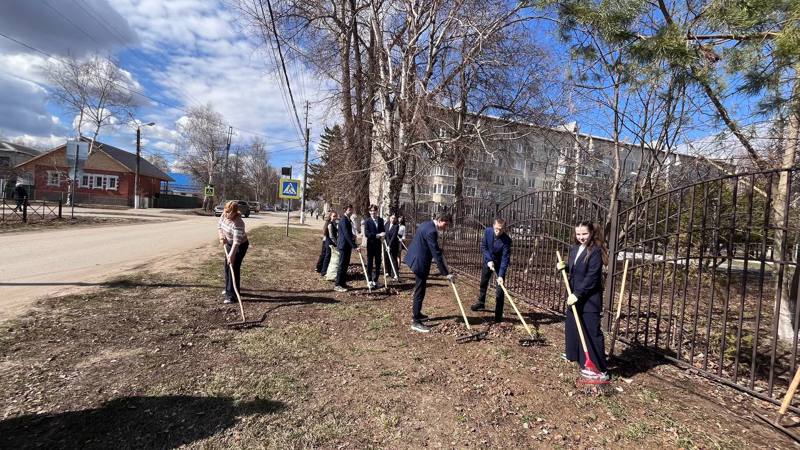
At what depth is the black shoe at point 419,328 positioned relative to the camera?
19.6 ft

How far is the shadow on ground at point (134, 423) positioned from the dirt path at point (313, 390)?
0.04 ft

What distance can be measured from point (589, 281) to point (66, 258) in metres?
11.5

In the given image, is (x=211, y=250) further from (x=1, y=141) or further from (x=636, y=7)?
(x=1, y=141)

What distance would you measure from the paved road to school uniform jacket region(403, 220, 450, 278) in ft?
18.2

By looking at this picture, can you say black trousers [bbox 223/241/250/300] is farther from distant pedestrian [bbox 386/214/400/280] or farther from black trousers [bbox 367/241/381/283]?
distant pedestrian [bbox 386/214/400/280]

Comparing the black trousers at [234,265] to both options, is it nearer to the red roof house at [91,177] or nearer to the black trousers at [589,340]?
the black trousers at [589,340]

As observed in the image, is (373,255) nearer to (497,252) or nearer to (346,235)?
(346,235)

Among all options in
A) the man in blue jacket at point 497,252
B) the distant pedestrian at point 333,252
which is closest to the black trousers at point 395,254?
the distant pedestrian at point 333,252

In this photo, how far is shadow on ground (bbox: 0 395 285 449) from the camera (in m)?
3.07

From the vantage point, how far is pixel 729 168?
7.90 metres

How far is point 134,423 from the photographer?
332cm

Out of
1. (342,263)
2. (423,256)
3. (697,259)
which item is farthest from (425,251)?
(697,259)

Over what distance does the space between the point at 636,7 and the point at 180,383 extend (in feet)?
21.6

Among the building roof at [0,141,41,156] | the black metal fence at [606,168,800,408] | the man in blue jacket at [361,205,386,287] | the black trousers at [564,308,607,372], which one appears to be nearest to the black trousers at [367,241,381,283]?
the man in blue jacket at [361,205,386,287]
